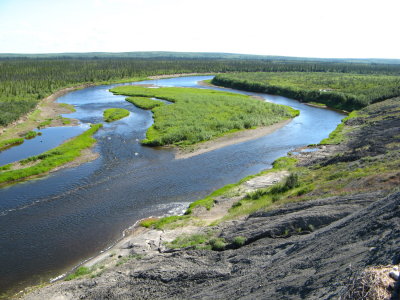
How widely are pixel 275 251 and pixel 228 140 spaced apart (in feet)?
116

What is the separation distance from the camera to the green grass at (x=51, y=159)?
37.5 meters

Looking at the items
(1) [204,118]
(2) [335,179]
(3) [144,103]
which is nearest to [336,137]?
Answer: (1) [204,118]

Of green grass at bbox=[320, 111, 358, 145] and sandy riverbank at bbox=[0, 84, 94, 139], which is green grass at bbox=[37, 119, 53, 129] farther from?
green grass at bbox=[320, 111, 358, 145]

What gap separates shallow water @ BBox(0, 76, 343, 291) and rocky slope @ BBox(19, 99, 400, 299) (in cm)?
305

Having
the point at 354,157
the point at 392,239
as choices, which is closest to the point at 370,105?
the point at 354,157

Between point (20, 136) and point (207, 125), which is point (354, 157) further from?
Result: point (20, 136)

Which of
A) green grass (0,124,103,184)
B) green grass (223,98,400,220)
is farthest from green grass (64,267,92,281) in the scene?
green grass (0,124,103,184)

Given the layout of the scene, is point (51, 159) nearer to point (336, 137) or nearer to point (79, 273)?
point (79, 273)

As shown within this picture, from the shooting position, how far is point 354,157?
34.5m

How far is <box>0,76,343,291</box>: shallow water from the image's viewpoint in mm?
24172

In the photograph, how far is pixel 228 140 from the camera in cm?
5278

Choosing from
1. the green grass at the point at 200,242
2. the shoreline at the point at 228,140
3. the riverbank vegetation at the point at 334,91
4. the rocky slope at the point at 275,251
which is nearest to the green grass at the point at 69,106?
the shoreline at the point at 228,140

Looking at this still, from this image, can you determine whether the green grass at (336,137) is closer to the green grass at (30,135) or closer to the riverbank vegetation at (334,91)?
the riverbank vegetation at (334,91)

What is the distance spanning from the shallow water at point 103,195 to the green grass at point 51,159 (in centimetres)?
206
